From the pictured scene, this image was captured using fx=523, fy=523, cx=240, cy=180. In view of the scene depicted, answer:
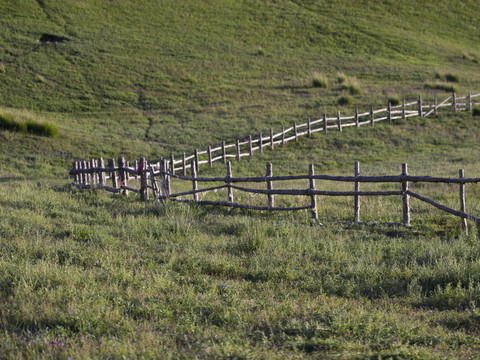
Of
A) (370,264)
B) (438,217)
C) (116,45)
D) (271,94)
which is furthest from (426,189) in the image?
(116,45)

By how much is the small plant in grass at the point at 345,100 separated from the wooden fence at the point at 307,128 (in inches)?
101

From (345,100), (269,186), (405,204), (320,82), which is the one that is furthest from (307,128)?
(405,204)

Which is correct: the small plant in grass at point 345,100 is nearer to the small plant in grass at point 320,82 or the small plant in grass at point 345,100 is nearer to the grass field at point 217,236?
the grass field at point 217,236

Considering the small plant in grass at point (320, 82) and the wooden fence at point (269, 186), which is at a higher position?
the small plant in grass at point (320, 82)

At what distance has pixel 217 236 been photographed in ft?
30.6

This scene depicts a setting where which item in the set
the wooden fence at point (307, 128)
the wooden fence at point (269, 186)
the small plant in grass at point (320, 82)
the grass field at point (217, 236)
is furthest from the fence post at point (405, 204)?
the small plant in grass at point (320, 82)

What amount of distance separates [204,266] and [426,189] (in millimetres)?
9394

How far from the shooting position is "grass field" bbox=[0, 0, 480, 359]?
4820 mm

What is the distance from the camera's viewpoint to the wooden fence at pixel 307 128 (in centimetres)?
2316

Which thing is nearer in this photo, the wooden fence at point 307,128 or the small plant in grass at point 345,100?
the wooden fence at point 307,128

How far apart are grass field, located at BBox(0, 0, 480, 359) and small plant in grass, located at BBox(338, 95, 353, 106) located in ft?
0.73

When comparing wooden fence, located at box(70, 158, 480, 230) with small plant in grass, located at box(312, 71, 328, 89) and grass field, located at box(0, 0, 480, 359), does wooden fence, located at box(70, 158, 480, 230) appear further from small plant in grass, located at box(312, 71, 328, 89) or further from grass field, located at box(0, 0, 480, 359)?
small plant in grass, located at box(312, 71, 328, 89)

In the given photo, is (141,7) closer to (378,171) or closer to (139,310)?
(378,171)

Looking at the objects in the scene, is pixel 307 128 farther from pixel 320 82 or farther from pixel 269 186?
pixel 269 186
